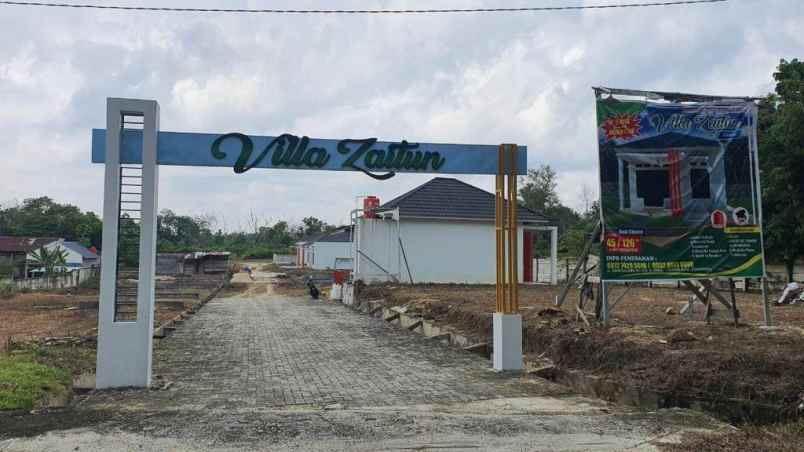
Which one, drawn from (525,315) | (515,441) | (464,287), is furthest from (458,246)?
(515,441)

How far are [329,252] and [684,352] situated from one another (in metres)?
53.7

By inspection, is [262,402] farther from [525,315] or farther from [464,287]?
[464,287]

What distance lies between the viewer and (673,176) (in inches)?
413

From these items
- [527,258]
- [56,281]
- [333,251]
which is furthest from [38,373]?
[333,251]

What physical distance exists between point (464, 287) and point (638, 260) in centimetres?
1326

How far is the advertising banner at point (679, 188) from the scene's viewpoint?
1035 centimetres

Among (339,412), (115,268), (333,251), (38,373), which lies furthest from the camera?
(333,251)

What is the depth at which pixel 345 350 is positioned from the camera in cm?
1219

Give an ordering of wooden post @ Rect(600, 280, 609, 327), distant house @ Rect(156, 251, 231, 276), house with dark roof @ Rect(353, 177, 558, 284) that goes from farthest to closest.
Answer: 1. distant house @ Rect(156, 251, 231, 276)
2. house with dark roof @ Rect(353, 177, 558, 284)
3. wooden post @ Rect(600, 280, 609, 327)

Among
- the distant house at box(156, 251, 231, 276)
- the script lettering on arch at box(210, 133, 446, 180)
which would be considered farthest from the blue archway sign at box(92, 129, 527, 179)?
the distant house at box(156, 251, 231, 276)

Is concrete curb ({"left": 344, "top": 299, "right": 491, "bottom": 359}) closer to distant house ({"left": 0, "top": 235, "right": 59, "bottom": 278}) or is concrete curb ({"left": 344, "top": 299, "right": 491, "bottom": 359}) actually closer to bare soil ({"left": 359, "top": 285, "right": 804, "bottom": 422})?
bare soil ({"left": 359, "top": 285, "right": 804, "bottom": 422})

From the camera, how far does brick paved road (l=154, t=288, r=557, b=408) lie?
26.0 feet

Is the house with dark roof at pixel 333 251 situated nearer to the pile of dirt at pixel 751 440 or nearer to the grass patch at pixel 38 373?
the grass patch at pixel 38 373

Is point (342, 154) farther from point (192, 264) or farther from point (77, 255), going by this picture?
point (77, 255)
